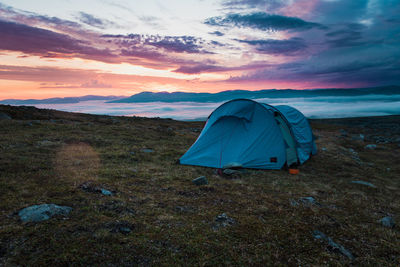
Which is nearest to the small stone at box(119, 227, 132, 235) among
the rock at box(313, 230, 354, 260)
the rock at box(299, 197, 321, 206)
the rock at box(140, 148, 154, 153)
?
the rock at box(313, 230, 354, 260)

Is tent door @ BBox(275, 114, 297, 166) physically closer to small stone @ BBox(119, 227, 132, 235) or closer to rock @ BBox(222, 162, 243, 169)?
rock @ BBox(222, 162, 243, 169)

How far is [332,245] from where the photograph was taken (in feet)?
19.6

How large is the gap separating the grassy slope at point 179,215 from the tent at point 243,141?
3.22ft

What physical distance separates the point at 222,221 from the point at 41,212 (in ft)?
16.6

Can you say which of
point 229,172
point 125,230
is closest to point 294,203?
point 229,172

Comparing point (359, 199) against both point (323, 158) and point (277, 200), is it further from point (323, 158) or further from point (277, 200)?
point (323, 158)

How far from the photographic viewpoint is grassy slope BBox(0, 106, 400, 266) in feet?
17.0

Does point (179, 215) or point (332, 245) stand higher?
point (179, 215)

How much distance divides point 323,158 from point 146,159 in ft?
46.6

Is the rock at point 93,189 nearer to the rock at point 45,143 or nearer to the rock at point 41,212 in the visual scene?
the rock at point 41,212

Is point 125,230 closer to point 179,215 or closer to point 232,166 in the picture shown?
point 179,215

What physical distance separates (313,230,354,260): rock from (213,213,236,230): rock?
2.32m

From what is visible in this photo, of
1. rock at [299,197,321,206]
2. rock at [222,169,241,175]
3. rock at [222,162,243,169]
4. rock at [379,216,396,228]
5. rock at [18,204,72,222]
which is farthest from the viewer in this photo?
rock at [222,162,243,169]

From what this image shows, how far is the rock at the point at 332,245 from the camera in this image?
5738 mm
